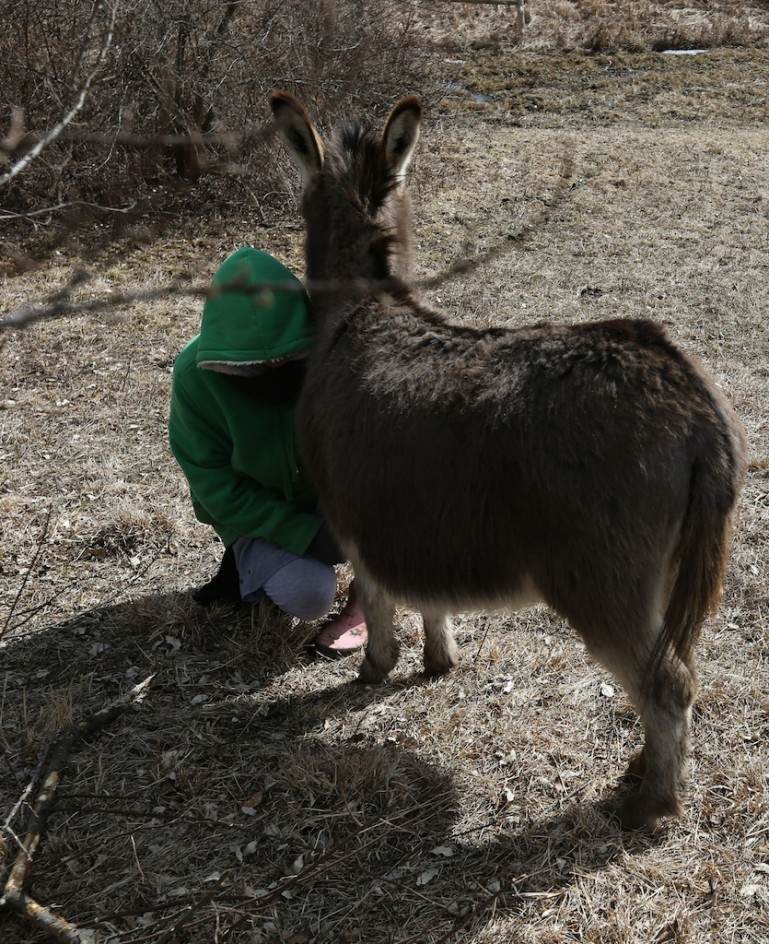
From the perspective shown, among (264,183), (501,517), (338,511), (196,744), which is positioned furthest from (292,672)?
(264,183)

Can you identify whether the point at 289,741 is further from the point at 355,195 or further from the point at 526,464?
the point at 355,195

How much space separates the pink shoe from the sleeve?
1.19 feet

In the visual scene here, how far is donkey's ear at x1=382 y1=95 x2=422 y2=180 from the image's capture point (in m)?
2.84

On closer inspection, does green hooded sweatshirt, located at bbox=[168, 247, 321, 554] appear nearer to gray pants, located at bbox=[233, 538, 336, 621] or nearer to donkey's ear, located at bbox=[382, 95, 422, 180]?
gray pants, located at bbox=[233, 538, 336, 621]

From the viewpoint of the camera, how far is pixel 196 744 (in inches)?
119

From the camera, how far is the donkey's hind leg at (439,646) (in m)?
3.15

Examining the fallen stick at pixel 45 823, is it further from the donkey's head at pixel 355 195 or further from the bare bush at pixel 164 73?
the bare bush at pixel 164 73

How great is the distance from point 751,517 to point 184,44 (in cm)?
639

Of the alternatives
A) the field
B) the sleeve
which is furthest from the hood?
the field

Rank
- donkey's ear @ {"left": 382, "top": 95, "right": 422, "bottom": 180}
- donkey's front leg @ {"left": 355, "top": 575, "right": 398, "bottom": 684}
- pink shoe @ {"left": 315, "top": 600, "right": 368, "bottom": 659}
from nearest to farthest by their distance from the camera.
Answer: donkey's ear @ {"left": 382, "top": 95, "right": 422, "bottom": 180}, donkey's front leg @ {"left": 355, "top": 575, "right": 398, "bottom": 684}, pink shoe @ {"left": 315, "top": 600, "right": 368, "bottom": 659}

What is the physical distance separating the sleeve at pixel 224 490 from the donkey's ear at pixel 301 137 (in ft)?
2.87

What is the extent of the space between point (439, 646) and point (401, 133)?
1.77 metres

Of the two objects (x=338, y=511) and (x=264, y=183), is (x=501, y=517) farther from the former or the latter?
(x=264, y=183)

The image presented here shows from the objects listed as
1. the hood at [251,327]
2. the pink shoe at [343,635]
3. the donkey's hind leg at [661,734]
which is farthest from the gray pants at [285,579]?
the donkey's hind leg at [661,734]
